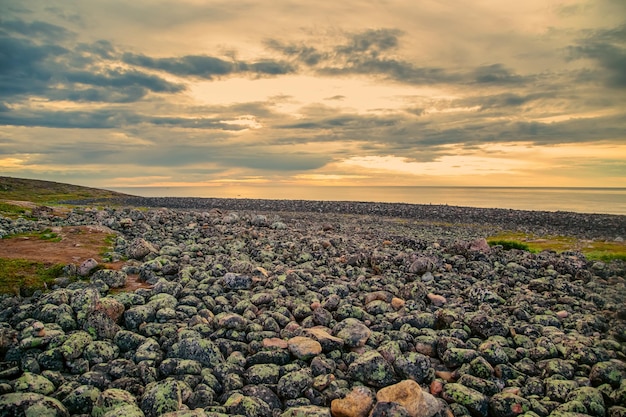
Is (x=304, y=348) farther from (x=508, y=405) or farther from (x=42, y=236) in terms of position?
(x=42, y=236)

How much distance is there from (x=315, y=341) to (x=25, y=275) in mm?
8556

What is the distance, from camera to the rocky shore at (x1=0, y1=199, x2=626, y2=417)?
647cm

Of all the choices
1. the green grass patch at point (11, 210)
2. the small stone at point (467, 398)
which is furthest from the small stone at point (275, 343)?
the green grass patch at point (11, 210)

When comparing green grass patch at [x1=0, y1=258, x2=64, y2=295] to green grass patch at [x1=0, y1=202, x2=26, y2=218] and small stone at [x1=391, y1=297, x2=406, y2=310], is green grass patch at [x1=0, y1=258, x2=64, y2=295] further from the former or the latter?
green grass patch at [x1=0, y1=202, x2=26, y2=218]

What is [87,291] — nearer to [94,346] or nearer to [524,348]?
[94,346]

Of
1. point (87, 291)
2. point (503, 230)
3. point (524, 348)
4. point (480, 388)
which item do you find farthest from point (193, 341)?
point (503, 230)

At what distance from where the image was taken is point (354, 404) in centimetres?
637

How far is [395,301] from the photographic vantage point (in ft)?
35.7

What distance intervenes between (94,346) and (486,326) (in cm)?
A: 800

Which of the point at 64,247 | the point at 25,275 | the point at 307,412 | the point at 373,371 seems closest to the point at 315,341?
the point at 373,371

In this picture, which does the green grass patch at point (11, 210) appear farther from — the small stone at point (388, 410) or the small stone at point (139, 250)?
the small stone at point (388, 410)

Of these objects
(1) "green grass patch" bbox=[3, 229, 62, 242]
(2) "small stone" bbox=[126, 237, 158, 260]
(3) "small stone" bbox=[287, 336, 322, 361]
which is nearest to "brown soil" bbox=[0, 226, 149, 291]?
(1) "green grass patch" bbox=[3, 229, 62, 242]

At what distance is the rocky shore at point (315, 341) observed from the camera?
21.2 ft

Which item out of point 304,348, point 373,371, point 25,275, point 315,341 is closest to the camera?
point 373,371
